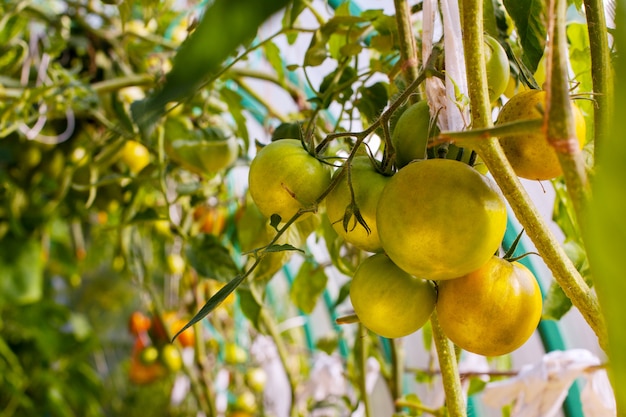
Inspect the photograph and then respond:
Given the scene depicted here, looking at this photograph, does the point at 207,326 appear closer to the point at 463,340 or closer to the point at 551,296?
the point at 551,296

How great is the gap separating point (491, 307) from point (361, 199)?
0.34 feet

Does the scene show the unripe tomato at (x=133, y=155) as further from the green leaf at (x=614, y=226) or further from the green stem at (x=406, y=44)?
the green leaf at (x=614, y=226)

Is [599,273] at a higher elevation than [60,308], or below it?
higher

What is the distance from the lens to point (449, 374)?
1.36 feet

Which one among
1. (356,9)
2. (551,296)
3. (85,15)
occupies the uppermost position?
(356,9)

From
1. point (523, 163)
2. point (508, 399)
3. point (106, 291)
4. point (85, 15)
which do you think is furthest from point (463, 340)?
point (106, 291)

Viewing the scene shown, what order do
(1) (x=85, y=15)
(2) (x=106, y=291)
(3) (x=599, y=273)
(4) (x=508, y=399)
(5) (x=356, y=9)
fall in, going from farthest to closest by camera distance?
1. (2) (x=106, y=291)
2. (1) (x=85, y=15)
3. (5) (x=356, y=9)
4. (4) (x=508, y=399)
5. (3) (x=599, y=273)

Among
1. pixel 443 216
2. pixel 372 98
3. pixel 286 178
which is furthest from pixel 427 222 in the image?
pixel 372 98

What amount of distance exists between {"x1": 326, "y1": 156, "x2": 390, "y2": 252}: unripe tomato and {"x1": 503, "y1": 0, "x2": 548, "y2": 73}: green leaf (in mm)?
134

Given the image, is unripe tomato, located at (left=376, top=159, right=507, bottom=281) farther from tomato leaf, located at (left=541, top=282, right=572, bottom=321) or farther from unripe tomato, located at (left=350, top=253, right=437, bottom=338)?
tomato leaf, located at (left=541, top=282, right=572, bottom=321)

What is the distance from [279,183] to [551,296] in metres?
0.34

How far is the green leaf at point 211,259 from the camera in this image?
2.33 ft

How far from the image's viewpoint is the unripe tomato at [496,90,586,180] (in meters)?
0.35

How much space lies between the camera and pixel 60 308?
169cm
